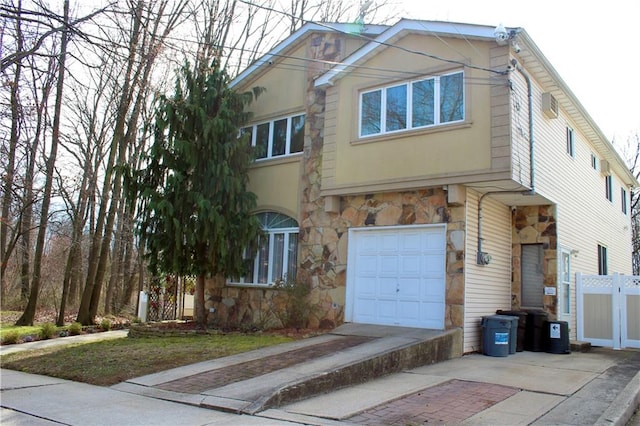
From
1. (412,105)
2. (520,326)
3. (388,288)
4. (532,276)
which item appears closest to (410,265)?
(388,288)

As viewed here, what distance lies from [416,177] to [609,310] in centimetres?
630

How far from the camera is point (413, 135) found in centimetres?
1154

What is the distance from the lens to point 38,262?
1755 centimetres

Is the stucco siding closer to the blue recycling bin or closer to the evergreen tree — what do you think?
the evergreen tree

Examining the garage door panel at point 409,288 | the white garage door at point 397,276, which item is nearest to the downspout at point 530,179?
the white garage door at point 397,276

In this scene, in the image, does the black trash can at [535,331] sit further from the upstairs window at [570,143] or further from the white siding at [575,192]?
the upstairs window at [570,143]

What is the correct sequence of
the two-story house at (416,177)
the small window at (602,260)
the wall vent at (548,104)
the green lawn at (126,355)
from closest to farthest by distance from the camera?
the green lawn at (126,355) < the two-story house at (416,177) < the wall vent at (548,104) < the small window at (602,260)

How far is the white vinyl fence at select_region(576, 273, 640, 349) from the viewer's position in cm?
1298

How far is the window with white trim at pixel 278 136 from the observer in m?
14.4

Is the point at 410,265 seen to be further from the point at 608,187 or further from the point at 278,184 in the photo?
the point at 608,187

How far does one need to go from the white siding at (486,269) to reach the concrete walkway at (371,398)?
150cm

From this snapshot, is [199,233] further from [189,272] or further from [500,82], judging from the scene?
[500,82]

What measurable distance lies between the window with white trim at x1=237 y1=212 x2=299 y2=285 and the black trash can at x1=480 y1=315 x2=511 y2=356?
16.3ft

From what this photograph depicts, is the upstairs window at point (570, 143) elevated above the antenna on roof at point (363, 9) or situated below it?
below
